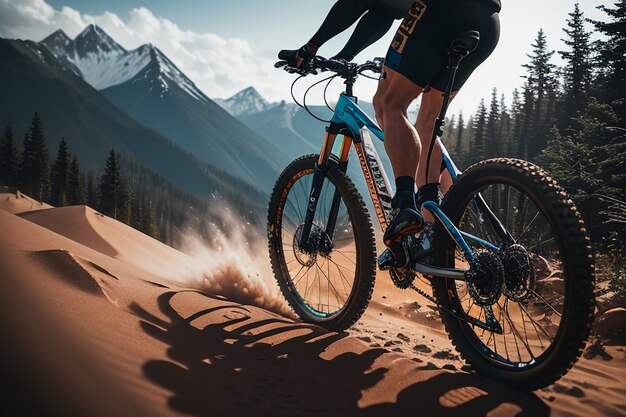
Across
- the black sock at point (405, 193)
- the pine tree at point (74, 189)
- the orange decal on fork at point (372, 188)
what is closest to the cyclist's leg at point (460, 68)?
the black sock at point (405, 193)

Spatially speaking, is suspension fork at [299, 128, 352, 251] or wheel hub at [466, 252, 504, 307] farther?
suspension fork at [299, 128, 352, 251]

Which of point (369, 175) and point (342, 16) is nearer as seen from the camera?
point (342, 16)

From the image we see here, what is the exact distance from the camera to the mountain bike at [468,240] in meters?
2.54

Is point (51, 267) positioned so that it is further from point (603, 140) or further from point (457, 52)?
point (603, 140)

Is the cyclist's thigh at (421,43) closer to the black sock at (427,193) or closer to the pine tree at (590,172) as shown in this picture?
the black sock at (427,193)

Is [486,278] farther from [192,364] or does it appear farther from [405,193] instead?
[192,364]

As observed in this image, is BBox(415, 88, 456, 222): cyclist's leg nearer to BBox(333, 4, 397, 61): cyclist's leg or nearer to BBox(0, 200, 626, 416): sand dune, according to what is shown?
BBox(333, 4, 397, 61): cyclist's leg

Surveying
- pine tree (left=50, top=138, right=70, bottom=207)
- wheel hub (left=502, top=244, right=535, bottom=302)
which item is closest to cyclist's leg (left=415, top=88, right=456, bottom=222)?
wheel hub (left=502, top=244, right=535, bottom=302)

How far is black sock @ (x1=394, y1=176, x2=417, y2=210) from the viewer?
323 centimetres

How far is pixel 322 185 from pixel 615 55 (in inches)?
887

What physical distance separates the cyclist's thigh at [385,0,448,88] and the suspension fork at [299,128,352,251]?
4.16ft

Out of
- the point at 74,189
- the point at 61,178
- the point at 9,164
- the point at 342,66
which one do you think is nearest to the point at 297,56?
the point at 342,66

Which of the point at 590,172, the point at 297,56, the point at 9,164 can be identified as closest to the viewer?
the point at 297,56

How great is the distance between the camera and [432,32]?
310cm
